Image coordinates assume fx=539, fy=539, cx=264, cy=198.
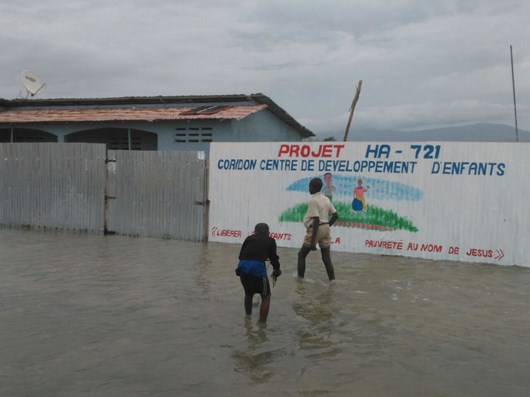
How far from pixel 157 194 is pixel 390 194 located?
549 cm

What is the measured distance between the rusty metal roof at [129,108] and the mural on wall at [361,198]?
223 inches

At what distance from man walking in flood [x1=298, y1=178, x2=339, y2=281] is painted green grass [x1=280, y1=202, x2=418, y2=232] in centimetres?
254

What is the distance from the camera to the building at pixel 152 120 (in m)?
17.2

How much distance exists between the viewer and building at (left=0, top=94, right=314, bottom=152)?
56.5ft

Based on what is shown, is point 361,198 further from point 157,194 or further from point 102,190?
point 102,190

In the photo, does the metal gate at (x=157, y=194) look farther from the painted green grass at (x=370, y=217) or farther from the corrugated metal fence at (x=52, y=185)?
the painted green grass at (x=370, y=217)

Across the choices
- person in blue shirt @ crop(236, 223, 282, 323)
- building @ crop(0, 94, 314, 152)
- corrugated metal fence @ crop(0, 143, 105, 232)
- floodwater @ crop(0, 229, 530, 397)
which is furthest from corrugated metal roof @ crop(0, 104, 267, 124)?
person in blue shirt @ crop(236, 223, 282, 323)

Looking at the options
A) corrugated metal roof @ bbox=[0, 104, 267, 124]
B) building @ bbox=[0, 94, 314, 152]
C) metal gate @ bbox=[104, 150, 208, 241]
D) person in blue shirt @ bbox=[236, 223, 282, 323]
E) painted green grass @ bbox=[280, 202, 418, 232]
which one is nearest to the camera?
person in blue shirt @ bbox=[236, 223, 282, 323]

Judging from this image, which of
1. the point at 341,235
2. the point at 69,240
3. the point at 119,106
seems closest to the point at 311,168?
the point at 341,235

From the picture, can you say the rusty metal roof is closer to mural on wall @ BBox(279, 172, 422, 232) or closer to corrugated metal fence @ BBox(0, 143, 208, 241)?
corrugated metal fence @ BBox(0, 143, 208, 241)

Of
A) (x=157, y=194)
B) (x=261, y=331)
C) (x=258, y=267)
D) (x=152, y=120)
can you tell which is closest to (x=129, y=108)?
(x=152, y=120)

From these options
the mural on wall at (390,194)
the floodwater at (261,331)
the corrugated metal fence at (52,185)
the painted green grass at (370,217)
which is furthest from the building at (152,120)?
the floodwater at (261,331)

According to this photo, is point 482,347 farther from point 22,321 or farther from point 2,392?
point 22,321

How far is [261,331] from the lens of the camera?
6090 millimetres
